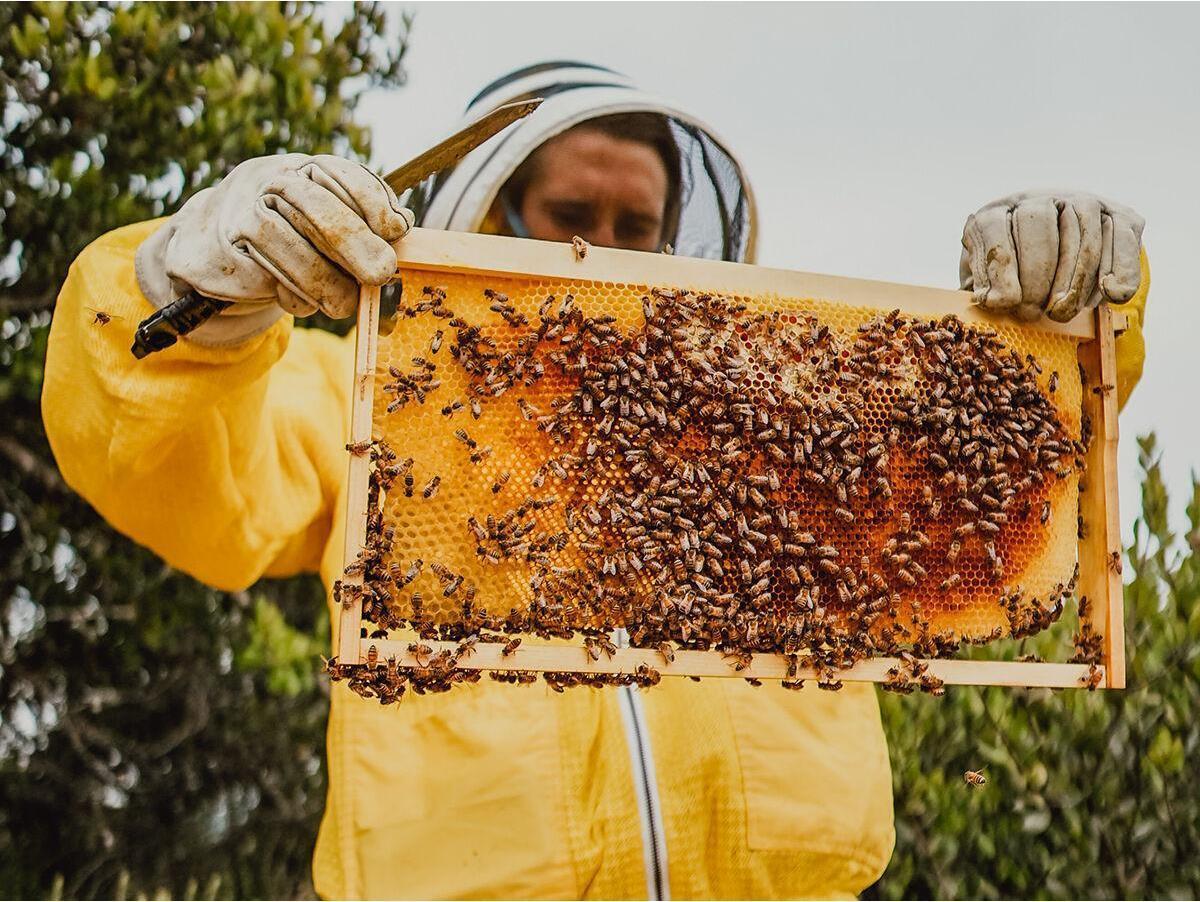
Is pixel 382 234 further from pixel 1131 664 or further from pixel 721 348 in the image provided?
pixel 1131 664

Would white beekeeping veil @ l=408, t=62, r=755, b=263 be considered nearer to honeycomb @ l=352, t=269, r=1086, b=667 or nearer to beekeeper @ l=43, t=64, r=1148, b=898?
beekeeper @ l=43, t=64, r=1148, b=898

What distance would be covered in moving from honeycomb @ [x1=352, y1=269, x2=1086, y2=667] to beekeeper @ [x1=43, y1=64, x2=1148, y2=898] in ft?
0.98

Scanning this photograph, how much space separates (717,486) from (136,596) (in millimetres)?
3464

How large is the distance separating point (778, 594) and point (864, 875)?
122cm

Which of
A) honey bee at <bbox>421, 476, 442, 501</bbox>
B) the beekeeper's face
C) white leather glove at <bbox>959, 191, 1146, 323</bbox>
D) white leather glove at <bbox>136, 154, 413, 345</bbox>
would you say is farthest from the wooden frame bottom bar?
the beekeeper's face

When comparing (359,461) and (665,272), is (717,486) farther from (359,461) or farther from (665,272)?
(359,461)

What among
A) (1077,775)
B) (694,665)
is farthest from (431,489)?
(1077,775)

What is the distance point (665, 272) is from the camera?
269 cm

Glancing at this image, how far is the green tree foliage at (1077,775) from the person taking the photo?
4137 mm

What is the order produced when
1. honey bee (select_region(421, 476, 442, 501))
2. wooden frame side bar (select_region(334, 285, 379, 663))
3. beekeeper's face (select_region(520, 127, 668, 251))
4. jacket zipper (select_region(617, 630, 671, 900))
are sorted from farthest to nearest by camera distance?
beekeeper's face (select_region(520, 127, 668, 251)) → jacket zipper (select_region(617, 630, 671, 900)) → honey bee (select_region(421, 476, 442, 501)) → wooden frame side bar (select_region(334, 285, 379, 663))

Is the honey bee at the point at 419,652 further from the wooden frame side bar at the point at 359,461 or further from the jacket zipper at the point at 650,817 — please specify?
the jacket zipper at the point at 650,817

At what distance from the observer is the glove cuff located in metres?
2.67

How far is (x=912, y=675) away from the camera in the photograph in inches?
105

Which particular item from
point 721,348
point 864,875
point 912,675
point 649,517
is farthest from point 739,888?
point 721,348
